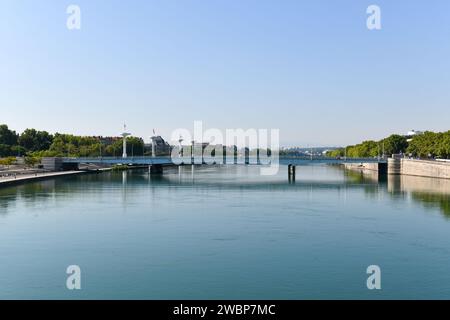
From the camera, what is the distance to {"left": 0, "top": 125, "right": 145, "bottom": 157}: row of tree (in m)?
109

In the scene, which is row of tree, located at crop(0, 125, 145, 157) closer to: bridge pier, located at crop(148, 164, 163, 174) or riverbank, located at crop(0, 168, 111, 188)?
bridge pier, located at crop(148, 164, 163, 174)

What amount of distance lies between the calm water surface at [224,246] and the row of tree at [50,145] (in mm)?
63326

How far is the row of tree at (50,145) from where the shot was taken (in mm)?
109188

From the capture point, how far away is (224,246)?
2688 cm

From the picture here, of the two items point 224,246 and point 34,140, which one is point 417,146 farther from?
point 224,246

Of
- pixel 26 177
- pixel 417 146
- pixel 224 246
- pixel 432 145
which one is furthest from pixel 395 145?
pixel 224 246

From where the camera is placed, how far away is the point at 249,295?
1900 centimetres

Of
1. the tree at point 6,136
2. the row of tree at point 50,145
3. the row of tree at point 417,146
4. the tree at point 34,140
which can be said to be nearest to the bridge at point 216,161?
the row of tree at point 417,146

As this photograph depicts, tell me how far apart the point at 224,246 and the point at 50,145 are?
98.2 metres

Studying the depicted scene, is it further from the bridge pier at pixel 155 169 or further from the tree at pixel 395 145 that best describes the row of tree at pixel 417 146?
the bridge pier at pixel 155 169

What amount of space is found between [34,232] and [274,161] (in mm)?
49488

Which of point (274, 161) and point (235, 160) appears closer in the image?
point (274, 161)

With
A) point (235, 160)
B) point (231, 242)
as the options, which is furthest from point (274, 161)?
point (231, 242)
